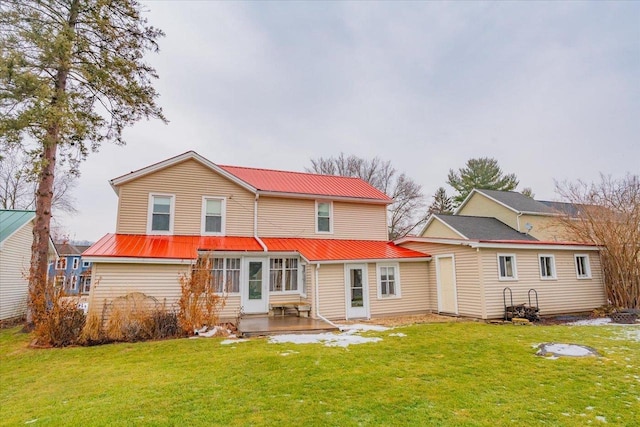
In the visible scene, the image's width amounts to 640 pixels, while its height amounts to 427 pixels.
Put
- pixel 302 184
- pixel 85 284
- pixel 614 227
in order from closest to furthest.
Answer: pixel 614 227
pixel 302 184
pixel 85 284

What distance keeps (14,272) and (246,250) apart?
36.3 ft

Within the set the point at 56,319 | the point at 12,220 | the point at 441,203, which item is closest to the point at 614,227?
the point at 56,319

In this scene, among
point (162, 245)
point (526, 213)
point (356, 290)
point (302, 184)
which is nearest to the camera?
point (162, 245)

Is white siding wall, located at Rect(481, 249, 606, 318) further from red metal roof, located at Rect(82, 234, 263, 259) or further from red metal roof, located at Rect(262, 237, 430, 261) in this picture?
red metal roof, located at Rect(82, 234, 263, 259)

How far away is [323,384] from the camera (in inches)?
214

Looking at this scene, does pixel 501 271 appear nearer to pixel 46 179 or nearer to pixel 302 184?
pixel 302 184

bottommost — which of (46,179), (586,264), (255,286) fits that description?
(255,286)

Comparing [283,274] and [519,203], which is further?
[519,203]

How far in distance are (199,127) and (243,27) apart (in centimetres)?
712

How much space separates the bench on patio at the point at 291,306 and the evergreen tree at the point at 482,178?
90.8 ft

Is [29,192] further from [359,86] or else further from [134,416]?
[134,416]

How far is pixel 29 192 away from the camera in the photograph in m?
27.2

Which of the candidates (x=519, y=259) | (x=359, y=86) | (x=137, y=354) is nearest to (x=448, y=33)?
(x=359, y=86)

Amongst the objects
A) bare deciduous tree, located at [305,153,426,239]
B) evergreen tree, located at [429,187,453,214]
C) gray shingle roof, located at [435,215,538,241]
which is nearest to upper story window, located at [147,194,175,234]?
gray shingle roof, located at [435,215,538,241]
